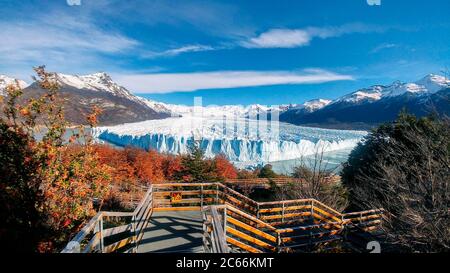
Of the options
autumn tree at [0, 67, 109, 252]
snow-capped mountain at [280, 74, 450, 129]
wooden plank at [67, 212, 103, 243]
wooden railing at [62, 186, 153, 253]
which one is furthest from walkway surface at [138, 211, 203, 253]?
snow-capped mountain at [280, 74, 450, 129]

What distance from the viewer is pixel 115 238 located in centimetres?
795

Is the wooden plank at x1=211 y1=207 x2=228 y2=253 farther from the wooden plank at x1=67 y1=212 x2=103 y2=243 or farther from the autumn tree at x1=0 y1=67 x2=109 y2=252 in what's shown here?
the autumn tree at x1=0 y1=67 x2=109 y2=252

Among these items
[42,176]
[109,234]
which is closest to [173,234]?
[109,234]

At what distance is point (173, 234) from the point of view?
6.74m

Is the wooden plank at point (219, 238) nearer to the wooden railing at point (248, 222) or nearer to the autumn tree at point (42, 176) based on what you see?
the wooden railing at point (248, 222)

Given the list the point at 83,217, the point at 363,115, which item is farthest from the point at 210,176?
the point at 363,115

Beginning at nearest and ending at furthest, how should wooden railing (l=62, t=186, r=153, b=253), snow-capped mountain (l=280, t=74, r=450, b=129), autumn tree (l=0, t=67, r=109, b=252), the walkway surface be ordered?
1. wooden railing (l=62, t=186, r=153, b=253)
2. autumn tree (l=0, t=67, r=109, b=252)
3. the walkway surface
4. snow-capped mountain (l=280, t=74, r=450, b=129)

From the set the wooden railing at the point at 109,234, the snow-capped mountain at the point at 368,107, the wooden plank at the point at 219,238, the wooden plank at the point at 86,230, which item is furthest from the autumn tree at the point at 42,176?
the snow-capped mountain at the point at 368,107

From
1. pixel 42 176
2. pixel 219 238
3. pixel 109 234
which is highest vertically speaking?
pixel 42 176

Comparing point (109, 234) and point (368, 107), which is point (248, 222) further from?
point (368, 107)

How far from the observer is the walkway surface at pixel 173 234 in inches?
235

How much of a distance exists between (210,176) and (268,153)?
20.7m

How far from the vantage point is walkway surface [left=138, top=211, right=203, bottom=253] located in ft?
19.6

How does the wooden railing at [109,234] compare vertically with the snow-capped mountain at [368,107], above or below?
below
